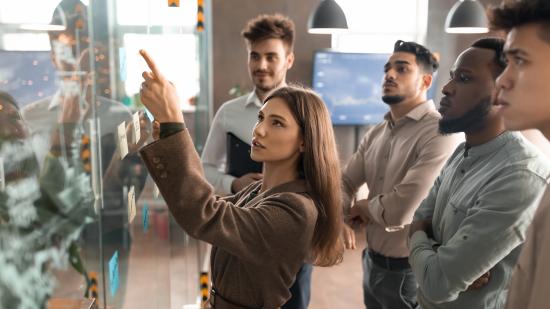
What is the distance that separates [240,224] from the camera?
3.90 ft

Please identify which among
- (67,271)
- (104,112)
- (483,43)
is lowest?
(67,271)

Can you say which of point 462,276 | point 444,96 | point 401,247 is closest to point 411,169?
point 401,247

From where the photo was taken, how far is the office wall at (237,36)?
19.6 ft

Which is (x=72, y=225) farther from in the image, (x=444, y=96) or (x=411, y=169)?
(x=411, y=169)

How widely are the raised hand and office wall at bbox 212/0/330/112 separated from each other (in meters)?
4.93

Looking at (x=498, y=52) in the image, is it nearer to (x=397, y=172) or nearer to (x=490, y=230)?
(x=490, y=230)

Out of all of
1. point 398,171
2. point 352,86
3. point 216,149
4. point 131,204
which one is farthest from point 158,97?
point 352,86

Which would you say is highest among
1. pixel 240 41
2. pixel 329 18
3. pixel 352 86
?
pixel 329 18

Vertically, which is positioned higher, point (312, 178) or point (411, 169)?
point (312, 178)

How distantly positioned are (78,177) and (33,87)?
32cm

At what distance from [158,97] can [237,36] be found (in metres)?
5.06

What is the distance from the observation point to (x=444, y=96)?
157cm

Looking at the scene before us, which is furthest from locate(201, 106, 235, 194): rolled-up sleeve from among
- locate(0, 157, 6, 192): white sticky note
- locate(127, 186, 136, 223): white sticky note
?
locate(0, 157, 6, 192): white sticky note

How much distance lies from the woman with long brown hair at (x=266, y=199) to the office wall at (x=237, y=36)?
4.60 m
